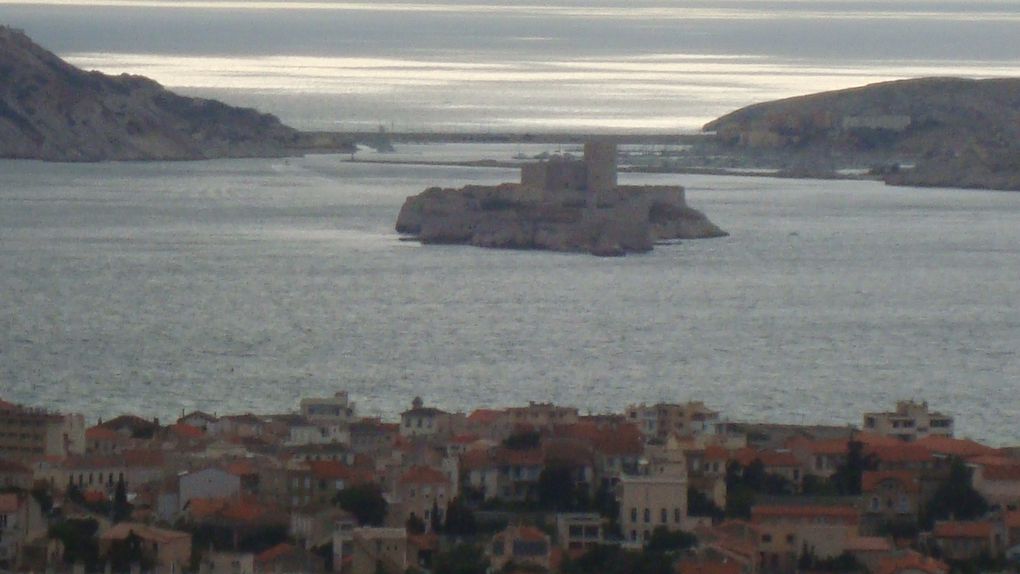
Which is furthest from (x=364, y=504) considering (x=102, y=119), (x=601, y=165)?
(x=102, y=119)

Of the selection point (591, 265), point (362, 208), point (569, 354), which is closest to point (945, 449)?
point (569, 354)

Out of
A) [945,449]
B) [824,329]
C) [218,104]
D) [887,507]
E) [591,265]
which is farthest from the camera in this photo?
[218,104]

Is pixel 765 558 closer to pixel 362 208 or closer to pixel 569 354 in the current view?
pixel 569 354

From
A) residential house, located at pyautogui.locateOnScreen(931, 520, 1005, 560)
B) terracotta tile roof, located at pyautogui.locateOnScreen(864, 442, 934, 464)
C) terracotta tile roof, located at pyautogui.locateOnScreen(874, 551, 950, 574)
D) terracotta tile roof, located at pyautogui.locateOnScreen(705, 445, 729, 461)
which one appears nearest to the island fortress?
terracotta tile roof, located at pyautogui.locateOnScreen(864, 442, 934, 464)

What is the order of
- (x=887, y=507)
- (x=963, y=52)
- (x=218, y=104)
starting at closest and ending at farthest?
(x=887, y=507)
(x=218, y=104)
(x=963, y=52)

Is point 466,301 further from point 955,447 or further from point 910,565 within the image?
point 910,565

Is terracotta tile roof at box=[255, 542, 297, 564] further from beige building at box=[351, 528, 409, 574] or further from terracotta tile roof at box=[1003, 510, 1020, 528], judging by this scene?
terracotta tile roof at box=[1003, 510, 1020, 528]

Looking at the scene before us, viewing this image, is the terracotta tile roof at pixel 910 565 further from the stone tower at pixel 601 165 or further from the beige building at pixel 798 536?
the stone tower at pixel 601 165

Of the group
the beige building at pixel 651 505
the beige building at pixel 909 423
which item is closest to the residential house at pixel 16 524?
the beige building at pixel 651 505
